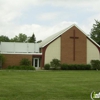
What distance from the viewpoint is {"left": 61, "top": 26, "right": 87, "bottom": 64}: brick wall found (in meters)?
45.3

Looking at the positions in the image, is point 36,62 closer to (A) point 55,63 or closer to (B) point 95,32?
(A) point 55,63

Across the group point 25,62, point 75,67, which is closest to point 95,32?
point 75,67

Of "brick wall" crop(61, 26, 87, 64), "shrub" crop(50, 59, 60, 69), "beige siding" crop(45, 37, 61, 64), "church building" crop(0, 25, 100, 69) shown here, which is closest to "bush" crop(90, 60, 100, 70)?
"church building" crop(0, 25, 100, 69)

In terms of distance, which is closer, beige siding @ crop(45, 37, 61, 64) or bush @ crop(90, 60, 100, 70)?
beige siding @ crop(45, 37, 61, 64)

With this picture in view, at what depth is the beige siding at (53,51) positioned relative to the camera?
44750 mm

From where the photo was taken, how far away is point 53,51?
148ft

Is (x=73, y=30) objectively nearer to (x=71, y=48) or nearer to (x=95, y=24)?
(x=71, y=48)

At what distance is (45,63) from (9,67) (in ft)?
21.6

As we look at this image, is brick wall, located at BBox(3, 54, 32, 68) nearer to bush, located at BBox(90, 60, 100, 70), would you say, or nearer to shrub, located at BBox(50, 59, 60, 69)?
shrub, located at BBox(50, 59, 60, 69)

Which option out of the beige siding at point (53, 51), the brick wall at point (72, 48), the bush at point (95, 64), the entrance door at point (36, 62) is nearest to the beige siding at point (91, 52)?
the brick wall at point (72, 48)

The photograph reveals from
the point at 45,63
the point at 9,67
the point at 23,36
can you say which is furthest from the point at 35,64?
the point at 23,36

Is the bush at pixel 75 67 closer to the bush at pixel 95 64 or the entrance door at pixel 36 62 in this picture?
the bush at pixel 95 64

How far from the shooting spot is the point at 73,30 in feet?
150

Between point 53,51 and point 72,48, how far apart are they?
3.67 metres
